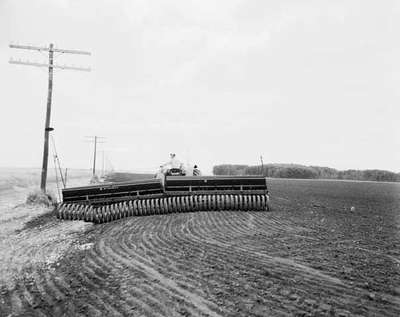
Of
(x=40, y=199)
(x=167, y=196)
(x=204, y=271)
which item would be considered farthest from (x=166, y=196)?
(x=204, y=271)

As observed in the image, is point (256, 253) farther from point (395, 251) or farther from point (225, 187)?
point (225, 187)

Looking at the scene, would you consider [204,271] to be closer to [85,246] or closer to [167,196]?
[85,246]

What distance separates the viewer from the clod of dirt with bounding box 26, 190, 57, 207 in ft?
60.5

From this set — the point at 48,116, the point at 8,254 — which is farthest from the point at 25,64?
the point at 8,254

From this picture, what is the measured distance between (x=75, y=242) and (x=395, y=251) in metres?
8.83

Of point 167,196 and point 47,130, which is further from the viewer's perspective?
point 47,130

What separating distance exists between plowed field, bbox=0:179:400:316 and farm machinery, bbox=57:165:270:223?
2.41 meters

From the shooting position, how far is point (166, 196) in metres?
15.0

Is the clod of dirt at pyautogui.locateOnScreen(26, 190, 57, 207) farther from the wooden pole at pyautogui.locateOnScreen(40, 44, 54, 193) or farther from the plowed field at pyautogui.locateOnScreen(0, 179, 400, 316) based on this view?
the plowed field at pyautogui.locateOnScreen(0, 179, 400, 316)

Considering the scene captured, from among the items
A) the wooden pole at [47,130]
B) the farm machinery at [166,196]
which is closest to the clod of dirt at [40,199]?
the wooden pole at [47,130]

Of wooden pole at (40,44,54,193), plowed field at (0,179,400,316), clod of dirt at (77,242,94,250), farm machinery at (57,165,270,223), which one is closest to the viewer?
plowed field at (0,179,400,316)

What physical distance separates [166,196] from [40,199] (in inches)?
331

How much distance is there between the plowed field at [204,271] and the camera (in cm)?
516

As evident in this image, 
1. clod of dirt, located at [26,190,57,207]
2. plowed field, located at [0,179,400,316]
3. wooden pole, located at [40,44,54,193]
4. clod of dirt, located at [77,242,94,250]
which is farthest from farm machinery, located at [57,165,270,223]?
wooden pole, located at [40,44,54,193]
